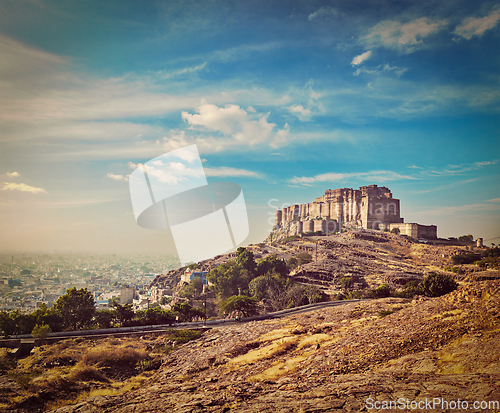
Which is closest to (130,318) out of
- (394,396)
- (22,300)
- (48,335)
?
(48,335)

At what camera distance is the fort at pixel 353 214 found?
231 ft

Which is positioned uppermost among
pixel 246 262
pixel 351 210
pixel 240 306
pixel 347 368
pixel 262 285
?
pixel 351 210

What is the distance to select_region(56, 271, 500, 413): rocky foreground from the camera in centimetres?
543

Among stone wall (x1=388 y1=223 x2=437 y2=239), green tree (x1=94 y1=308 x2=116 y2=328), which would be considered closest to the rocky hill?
stone wall (x1=388 y1=223 x2=437 y2=239)

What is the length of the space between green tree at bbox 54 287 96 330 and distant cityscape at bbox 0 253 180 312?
1.56m

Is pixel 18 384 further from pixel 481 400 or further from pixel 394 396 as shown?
pixel 481 400

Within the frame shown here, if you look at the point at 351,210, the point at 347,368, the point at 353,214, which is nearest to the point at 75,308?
the point at 347,368

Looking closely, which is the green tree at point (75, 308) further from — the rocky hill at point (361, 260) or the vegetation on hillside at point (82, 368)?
the rocky hill at point (361, 260)

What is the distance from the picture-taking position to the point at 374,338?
10.1 meters

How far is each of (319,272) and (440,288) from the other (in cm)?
1964

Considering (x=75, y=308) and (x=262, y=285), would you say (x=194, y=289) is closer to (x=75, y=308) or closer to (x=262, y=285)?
(x=262, y=285)

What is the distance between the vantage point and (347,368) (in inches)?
318

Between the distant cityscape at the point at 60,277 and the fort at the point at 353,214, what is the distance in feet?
166

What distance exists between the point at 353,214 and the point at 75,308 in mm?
77865
